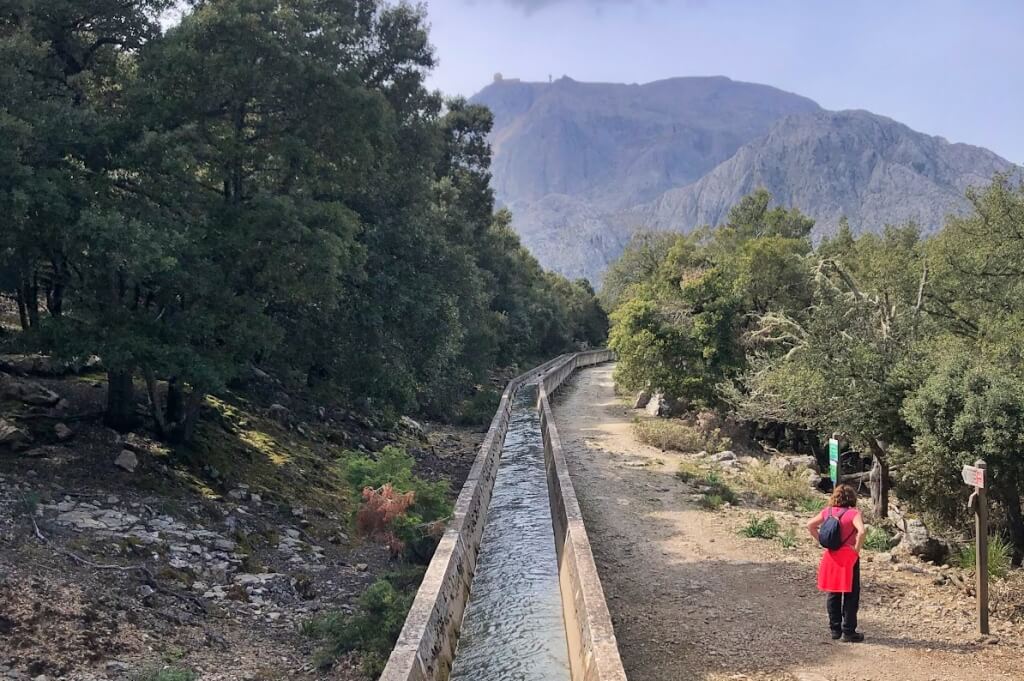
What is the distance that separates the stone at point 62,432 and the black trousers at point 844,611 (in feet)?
42.4

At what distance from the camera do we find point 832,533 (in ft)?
27.5

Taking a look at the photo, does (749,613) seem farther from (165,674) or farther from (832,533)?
(165,674)

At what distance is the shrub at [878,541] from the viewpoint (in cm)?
1214

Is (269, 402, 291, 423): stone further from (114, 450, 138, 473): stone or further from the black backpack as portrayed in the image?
the black backpack

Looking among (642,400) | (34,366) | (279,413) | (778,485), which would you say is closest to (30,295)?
(34,366)

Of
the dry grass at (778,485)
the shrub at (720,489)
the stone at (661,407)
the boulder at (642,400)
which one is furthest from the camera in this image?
the boulder at (642,400)

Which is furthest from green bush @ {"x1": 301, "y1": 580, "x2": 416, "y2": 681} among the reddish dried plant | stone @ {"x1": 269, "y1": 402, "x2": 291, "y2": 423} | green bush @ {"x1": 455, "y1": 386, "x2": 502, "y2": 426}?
green bush @ {"x1": 455, "y1": 386, "x2": 502, "y2": 426}

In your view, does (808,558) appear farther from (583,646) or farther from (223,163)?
(223,163)

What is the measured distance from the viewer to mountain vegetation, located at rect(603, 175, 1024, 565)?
1146cm

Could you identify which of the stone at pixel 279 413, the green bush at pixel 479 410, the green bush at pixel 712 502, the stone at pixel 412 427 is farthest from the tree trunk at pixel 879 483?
the green bush at pixel 479 410

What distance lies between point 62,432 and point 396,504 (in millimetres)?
6306

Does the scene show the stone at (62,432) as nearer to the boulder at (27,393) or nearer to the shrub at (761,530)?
the boulder at (27,393)

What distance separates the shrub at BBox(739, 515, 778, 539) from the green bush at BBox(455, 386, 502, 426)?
763 inches

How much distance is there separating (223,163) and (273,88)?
1.83 meters
